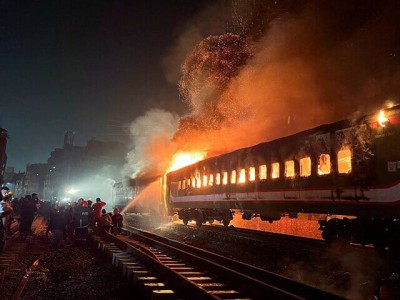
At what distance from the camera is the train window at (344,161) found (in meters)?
9.54

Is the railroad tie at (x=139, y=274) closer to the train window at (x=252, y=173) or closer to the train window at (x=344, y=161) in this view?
the train window at (x=344, y=161)

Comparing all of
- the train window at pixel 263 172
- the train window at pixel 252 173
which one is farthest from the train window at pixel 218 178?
the train window at pixel 263 172

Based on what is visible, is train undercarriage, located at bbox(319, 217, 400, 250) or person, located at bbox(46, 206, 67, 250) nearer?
train undercarriage, located at bbox(319, 217, 400, 250)

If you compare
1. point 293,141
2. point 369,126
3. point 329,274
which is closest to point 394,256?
point 329,274

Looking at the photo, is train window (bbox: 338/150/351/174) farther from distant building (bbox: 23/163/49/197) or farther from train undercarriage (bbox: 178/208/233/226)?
distant building (bbox: 23/163/49/197)

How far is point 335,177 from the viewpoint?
9.94 m

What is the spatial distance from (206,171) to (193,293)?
12670mm

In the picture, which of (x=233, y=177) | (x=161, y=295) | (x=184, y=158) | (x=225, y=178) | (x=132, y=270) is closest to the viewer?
(x=161, y=295)

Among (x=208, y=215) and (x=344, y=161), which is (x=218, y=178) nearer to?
(x=208, y=215)

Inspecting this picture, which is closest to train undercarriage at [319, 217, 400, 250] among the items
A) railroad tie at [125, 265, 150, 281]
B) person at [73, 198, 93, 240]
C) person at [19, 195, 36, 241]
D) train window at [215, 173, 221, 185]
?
railroad tie at [125, 265, 150, 281]

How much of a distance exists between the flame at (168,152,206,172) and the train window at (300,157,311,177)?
54.2 ft

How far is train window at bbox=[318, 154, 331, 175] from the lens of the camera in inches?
403

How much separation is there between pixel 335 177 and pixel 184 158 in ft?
66.1

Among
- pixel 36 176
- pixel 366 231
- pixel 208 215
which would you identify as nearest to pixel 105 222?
pixel 208 215
